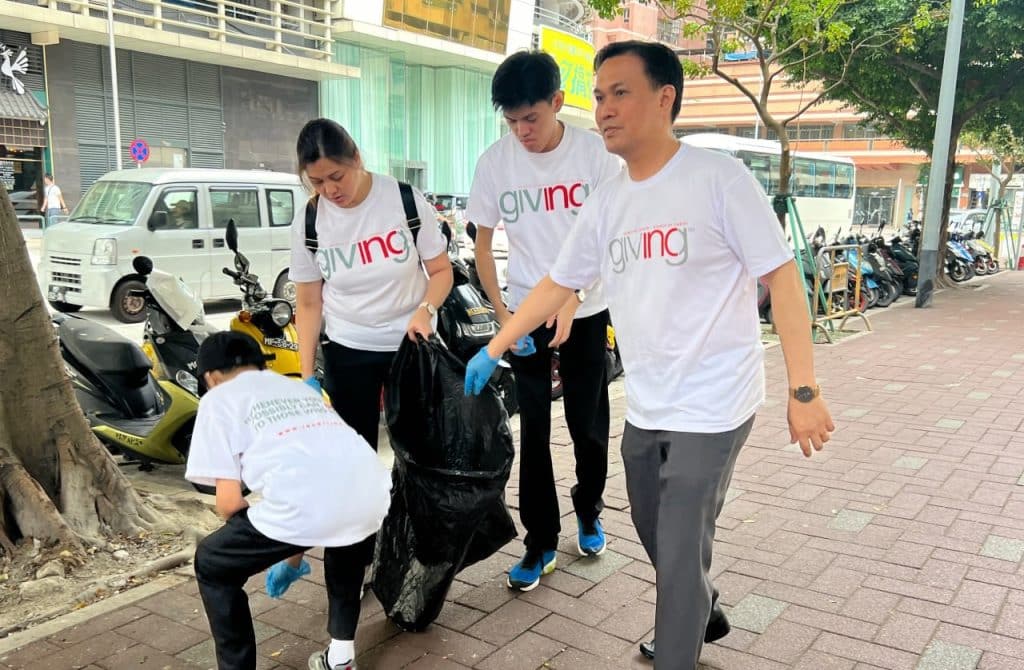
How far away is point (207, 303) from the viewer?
1099 centimetres

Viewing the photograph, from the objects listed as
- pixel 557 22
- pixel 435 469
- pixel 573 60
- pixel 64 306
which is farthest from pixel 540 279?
pixel 557 22

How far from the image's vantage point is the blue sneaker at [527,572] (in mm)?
3080

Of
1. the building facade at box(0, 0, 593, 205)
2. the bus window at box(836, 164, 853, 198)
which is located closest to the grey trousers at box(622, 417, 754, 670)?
the building facade at box(0, 0, 593, 205)

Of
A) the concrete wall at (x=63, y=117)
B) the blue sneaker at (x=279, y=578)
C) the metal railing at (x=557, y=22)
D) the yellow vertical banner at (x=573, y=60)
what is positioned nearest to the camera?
the blue sneaker at (x=279, y=578)

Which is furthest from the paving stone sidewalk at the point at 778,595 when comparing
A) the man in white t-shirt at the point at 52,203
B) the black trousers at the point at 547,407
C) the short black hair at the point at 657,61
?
the man in white t-shirt at the point at 52,203

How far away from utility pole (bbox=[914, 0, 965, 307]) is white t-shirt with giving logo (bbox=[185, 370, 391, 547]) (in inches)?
443

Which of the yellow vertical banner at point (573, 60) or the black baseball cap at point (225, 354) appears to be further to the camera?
the yellow vertical banner at point (573, 60)

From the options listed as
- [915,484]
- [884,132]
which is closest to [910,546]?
[915,484]

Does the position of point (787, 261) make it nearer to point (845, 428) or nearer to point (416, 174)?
point (845, 428)

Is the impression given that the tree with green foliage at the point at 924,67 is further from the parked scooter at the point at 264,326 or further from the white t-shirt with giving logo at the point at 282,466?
the white t-shirt with giving logo at the point at 282,466

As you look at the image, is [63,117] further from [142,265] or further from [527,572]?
[527,572]

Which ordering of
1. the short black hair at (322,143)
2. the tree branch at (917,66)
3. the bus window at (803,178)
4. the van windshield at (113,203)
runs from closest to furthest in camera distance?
the short black hair at (322,143), the van windshield at (113,203), the tree branch at (917,66), the bus window at (803,178)

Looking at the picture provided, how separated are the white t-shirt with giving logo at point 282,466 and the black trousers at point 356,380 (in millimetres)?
682

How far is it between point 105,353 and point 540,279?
272 centimetres
